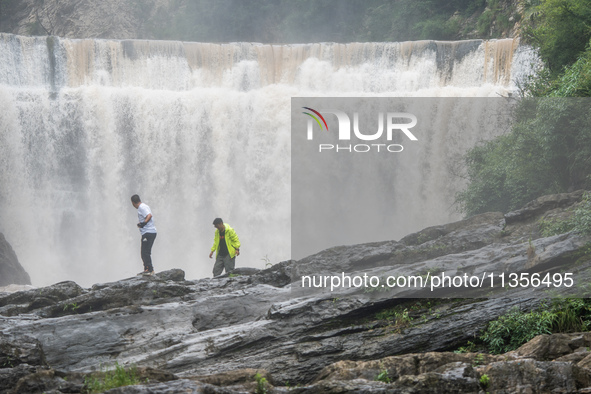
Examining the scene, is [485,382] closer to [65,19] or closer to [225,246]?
[225,246]

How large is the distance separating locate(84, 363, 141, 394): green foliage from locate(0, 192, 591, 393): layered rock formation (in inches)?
6.0

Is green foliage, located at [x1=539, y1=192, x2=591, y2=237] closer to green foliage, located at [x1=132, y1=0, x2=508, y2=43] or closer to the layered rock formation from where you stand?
the layered rock formation

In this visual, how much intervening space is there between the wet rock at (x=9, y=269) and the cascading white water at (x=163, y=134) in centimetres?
367

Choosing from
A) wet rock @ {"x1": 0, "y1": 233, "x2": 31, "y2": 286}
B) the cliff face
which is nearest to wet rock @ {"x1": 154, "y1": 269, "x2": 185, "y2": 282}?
wet rock @ {"x1": 0, "y1": 233, "x2": 31, "y2": 286}

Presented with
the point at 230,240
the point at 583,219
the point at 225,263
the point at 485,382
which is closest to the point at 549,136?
the point at 583,219

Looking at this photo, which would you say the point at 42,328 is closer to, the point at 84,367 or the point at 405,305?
the point at 84,367

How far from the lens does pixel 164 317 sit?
12.5 metres

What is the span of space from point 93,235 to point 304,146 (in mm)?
9367

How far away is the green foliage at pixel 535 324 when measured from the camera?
942cm

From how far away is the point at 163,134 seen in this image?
Answer: 28.6 m

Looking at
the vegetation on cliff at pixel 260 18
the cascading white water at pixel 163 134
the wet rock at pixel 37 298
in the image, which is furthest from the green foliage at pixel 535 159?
the vegetation on cliff at pixel 260 18

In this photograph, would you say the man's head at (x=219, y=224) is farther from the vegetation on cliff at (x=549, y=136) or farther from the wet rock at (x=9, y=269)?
the wet rock at (x=9, y=269)

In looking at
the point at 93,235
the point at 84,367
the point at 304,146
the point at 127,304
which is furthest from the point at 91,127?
the point at 84,367

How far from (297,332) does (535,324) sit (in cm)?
358
